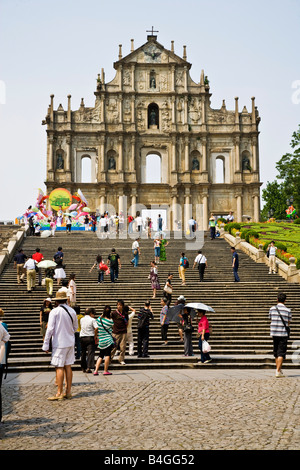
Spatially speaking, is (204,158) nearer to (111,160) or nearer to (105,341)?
(111,160)

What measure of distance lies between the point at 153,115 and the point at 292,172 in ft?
45.9

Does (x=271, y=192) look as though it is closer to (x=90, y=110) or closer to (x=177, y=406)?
(x=90, y=110)

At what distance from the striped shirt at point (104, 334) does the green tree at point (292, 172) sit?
43046 mm

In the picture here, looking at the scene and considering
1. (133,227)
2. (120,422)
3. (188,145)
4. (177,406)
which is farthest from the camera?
(188,145)

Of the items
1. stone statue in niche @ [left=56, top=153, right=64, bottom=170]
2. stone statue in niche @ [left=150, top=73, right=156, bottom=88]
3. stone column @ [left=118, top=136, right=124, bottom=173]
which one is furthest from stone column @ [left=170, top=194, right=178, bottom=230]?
stone statue in niche @ [left=150, top=73, right=156, bottom=88]

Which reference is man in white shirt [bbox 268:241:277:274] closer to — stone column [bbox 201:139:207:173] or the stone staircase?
the stone staircase

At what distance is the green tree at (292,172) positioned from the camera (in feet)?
172

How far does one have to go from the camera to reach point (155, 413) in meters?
7.99

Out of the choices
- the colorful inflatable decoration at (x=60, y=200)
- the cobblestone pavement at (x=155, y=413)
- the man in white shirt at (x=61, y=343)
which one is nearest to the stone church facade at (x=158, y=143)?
the colorful inflatable decoration at (x=60, y=200)

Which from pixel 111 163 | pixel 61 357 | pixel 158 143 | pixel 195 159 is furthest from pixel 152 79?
pixel 61 357

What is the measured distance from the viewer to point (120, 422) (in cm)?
746

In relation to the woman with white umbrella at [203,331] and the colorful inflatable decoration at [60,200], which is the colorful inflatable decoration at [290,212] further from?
the woman with white umbrella at [203,331]
